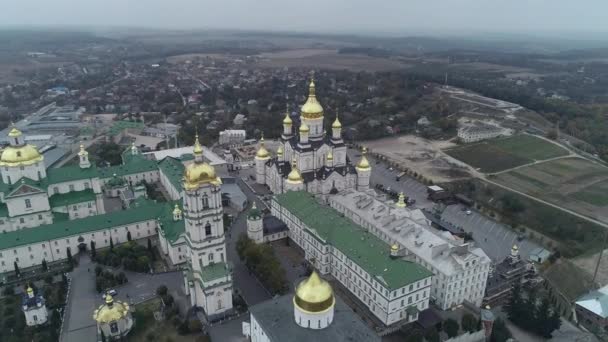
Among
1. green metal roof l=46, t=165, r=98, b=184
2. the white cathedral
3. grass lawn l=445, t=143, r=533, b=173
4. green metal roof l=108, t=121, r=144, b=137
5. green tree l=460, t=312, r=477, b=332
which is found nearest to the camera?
green tree l=460, t=312, r=477, b=332

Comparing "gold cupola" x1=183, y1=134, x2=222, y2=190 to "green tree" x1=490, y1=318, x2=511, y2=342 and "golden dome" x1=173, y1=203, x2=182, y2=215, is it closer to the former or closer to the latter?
"golden dome" x1=173, y1=203, x2=182, y2=215

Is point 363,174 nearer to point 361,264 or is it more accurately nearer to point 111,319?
point 361,264

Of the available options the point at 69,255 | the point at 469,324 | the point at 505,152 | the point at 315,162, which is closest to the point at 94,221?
the point at 69,255

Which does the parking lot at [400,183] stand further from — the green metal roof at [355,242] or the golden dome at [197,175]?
the golden dome at [197,175]

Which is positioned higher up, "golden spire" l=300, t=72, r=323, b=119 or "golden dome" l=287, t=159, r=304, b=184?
"golden spire" l=300, t=72, r=323, b=119

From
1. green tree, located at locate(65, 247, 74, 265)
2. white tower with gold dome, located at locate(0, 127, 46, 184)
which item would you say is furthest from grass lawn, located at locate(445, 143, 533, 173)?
white tower with gold dome, located at locate(0, 127, 46, 184)

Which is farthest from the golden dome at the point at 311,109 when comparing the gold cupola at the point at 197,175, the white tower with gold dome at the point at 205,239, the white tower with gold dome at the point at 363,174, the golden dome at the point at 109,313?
the golden dome at the point at 109,313
